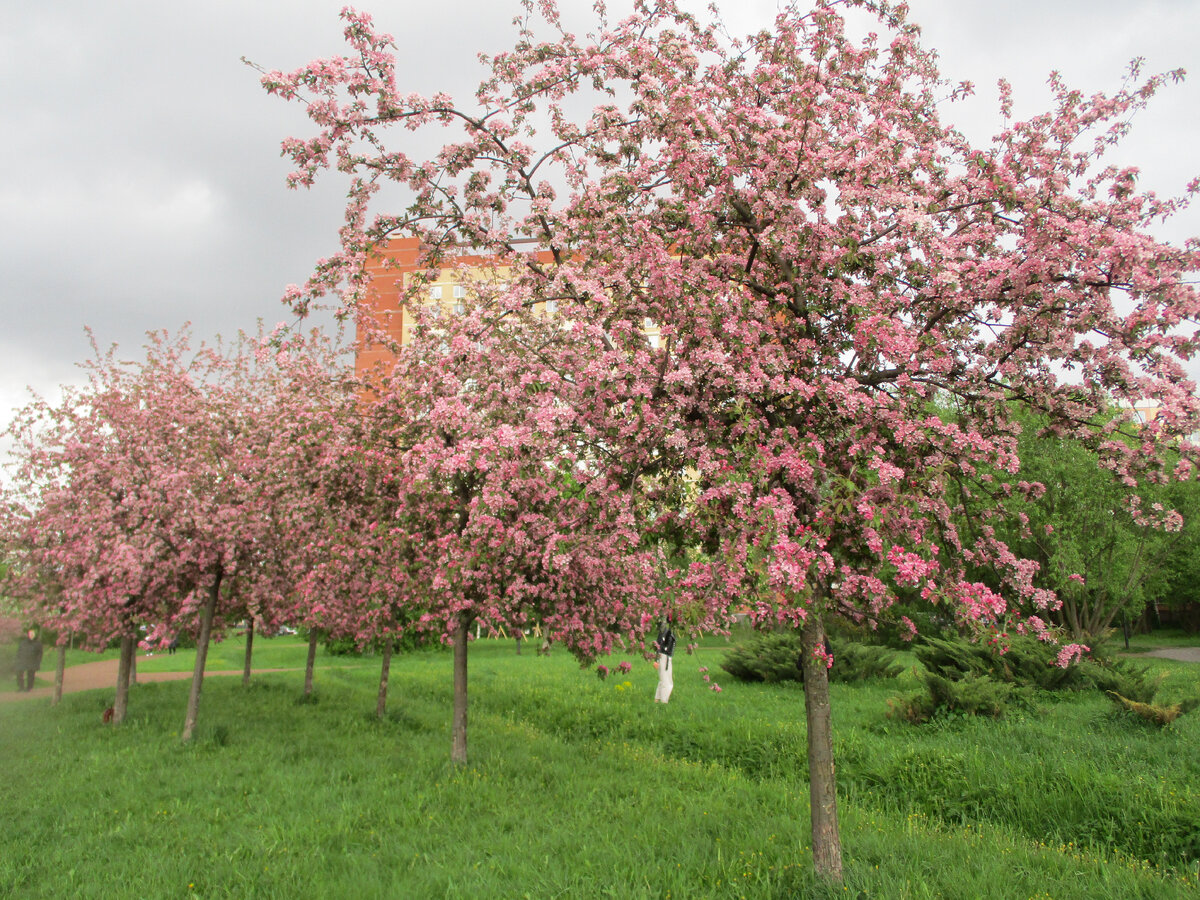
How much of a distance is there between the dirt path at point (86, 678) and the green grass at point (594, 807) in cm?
661

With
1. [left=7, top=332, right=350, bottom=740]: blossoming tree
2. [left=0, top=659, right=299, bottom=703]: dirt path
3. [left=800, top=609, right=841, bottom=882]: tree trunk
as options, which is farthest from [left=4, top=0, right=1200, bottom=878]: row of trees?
[left=0, top=659, right=299, bottom=703]: dirt path

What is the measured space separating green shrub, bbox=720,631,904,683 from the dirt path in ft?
57.4

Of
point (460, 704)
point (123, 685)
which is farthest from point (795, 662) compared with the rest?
Result: point (123, 685)

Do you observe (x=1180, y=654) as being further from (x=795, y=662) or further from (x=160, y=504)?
(x=160, y=504)

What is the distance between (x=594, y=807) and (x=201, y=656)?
8.11 meters

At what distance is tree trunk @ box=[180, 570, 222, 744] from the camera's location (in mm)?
11711

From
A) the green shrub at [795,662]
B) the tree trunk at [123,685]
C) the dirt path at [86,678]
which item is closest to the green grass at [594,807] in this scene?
the tree trunk at [123,685]

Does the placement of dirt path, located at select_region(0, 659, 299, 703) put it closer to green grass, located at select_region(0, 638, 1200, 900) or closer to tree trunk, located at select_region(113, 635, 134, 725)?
tree trunk, located at select_region(113, 635, 134, 725)

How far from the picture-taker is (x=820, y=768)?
18.6 ft

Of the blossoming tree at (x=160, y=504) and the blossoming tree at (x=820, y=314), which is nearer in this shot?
the blossoming tree at (x=820, y=314)

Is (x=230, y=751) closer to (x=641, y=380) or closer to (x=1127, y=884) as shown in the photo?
(x=641, y=380)

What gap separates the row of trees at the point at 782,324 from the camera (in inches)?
199

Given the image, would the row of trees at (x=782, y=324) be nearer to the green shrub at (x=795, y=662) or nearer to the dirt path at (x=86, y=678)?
the green shrub at (x=795, y=662)

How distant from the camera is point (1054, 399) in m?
5.41
